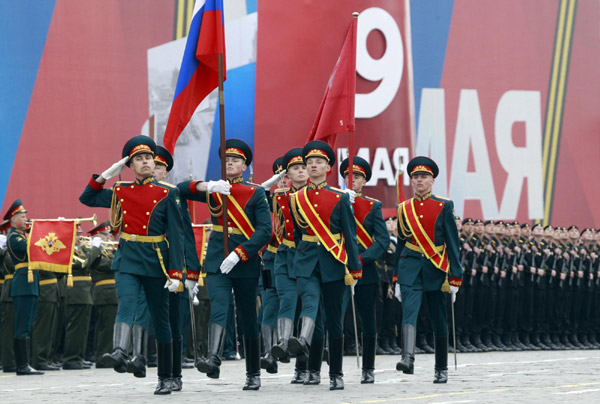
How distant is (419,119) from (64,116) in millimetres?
7799

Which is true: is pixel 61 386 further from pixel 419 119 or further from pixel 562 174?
pixel 562 174

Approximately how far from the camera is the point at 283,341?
9773 millimetres

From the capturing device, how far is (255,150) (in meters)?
20.0

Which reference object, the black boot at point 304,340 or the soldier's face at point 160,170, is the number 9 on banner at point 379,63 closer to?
the soldier's face at point 160,170

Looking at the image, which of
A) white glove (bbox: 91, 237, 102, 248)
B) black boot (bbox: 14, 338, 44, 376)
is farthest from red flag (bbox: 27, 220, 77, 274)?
black boot (bbox: 14, 338, 44, 376)

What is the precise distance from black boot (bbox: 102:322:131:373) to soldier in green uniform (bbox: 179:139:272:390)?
0.84 m

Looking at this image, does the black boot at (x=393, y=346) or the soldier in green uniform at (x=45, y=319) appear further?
the black boot at (x=393, y=346)

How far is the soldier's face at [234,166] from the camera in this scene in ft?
33.4

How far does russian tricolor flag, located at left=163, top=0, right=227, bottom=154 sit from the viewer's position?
35.1 ft

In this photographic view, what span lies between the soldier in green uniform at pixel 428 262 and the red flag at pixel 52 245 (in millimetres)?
4408


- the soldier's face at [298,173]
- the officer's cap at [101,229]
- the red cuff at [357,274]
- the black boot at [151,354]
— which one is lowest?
the black boot at [151,354]

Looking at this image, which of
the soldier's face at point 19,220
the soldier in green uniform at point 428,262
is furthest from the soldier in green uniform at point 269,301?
the soldier's face at point 19,220

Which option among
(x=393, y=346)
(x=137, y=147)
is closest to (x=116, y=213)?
(x=137, y=147)

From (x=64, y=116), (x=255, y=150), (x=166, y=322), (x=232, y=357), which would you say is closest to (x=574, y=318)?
(x=255, y=150)
